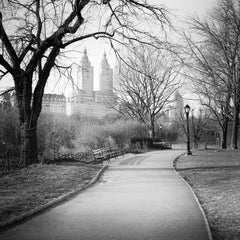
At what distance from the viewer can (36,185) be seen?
1005 centimetres

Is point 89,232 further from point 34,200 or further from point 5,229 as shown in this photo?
point 34,200

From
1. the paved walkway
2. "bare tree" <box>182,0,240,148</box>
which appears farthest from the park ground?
"bare tree" <box>182,0,240,148</box>

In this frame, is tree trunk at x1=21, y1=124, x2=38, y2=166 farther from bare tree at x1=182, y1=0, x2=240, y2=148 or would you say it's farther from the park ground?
bare tree at x1=182, y1=0, x2=240, y2=148

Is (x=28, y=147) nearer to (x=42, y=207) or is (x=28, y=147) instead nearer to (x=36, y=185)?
(x=36, y=185)

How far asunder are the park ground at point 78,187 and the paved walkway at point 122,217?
0.43m

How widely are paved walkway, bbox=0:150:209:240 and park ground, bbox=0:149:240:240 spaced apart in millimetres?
425

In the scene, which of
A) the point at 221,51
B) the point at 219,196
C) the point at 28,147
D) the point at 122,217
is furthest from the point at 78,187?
the point at 221,51

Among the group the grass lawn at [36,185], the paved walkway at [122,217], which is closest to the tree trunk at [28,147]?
the grass lawn at [36,185]

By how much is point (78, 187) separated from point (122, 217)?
387cm

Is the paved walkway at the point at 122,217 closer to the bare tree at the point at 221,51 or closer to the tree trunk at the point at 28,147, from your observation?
the tree trunk at the point at 28,147

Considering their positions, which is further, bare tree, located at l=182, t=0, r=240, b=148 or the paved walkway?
bare tree, located at l=182, t=0, r=240, b=148

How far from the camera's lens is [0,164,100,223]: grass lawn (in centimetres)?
725

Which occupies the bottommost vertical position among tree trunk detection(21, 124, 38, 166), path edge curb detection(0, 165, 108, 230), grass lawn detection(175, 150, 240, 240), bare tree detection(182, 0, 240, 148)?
grass lawn detection(175, 150, 240, 240)

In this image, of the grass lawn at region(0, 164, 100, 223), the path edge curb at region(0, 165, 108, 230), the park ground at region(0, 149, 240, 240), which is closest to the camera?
the path edge curb at region(0, 165, 108, 230)
